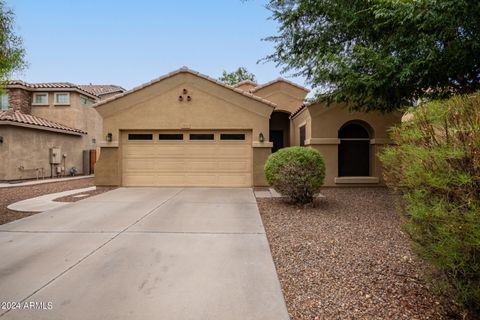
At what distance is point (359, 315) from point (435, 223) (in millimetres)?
1208

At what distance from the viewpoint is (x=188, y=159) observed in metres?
13.0

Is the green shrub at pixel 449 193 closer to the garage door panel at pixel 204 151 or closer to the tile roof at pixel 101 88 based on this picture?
the garage door panel at pixel 204 151

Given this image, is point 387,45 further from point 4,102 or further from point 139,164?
point 4,102

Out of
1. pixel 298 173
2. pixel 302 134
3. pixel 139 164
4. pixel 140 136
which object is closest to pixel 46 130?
pixel 140 136

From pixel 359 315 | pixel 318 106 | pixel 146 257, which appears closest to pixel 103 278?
pixel 146 257

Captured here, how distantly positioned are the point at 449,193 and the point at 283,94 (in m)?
16.8

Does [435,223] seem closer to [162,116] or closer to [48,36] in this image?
[162,116]

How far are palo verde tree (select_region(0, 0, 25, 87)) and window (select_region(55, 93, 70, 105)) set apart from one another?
15.2m

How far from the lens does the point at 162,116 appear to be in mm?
12867

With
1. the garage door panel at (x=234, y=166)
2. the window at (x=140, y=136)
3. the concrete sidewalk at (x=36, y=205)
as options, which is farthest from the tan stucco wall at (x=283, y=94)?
the concrete sidewalk at (x=36, y=205)

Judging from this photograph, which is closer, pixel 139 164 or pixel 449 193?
pixel 449 193

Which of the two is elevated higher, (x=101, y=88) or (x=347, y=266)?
(x=101, y=88)

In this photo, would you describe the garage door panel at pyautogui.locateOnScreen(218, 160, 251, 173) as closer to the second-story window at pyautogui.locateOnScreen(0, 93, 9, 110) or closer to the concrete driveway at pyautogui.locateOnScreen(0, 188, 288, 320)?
the concrete driveway at pyautogui.locateOnScreen(0, 188, 288, 320)

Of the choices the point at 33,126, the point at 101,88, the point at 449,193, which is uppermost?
the point at 101,88
